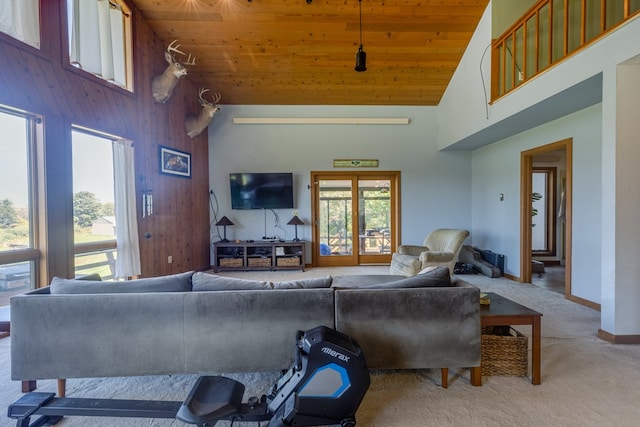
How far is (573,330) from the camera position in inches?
105

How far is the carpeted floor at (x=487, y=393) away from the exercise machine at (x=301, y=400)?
0.45 feet

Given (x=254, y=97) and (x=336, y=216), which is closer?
(x=254, y=97)

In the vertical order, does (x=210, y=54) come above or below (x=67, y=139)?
above

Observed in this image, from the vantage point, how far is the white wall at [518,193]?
3334mm

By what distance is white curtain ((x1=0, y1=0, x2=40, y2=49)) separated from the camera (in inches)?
96.4

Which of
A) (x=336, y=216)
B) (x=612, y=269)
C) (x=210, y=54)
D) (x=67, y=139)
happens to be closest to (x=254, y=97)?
(x=210, y=54)

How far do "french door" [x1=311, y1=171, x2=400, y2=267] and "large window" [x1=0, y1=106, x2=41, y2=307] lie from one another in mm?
3994

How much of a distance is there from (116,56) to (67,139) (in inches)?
53.8

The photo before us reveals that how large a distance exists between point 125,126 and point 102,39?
3.22 ft

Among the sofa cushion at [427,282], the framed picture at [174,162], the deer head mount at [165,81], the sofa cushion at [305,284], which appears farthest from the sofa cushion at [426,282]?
the deer head mount at [165,81]

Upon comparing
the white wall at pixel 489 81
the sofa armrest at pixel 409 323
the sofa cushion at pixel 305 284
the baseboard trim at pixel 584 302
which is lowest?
the baseboard trim at pixel 584 302

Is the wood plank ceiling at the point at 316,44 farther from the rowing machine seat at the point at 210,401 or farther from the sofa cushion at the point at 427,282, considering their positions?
the rowing machine seat at the point at 210,401

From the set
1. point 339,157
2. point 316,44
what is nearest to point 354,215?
point 339,157

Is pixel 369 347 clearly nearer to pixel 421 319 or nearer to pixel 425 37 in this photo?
pixel 421 319
